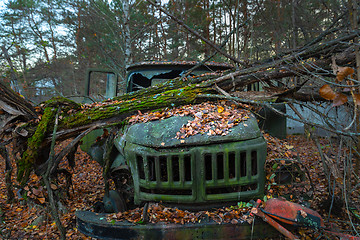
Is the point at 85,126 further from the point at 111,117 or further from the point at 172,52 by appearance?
the point at 172,52

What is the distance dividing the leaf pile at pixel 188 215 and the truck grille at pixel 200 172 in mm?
80

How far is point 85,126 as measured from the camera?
3.09 meters

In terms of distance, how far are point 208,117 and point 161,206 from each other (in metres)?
0.99

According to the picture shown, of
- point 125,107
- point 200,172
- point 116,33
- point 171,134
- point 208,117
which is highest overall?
point 116,33

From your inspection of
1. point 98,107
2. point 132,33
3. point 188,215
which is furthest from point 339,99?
point 132,33

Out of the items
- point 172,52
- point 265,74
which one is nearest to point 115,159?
point 265,74

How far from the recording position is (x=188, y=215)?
6.49 ft

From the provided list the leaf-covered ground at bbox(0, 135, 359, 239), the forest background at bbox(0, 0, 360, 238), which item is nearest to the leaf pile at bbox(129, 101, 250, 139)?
the leaf-covered ground at bbox(0, 135, 359, 239)

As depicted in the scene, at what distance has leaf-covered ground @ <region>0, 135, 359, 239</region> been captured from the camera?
6.60 feet

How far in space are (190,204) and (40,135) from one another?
2112mm

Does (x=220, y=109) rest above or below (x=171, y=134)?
above

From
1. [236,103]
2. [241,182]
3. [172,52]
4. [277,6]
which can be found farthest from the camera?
[172,52]

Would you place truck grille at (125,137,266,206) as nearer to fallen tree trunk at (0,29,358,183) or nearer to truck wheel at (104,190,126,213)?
truck wheel at (104,190,126,213)

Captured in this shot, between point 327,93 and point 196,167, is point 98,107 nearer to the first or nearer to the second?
point 196,167
